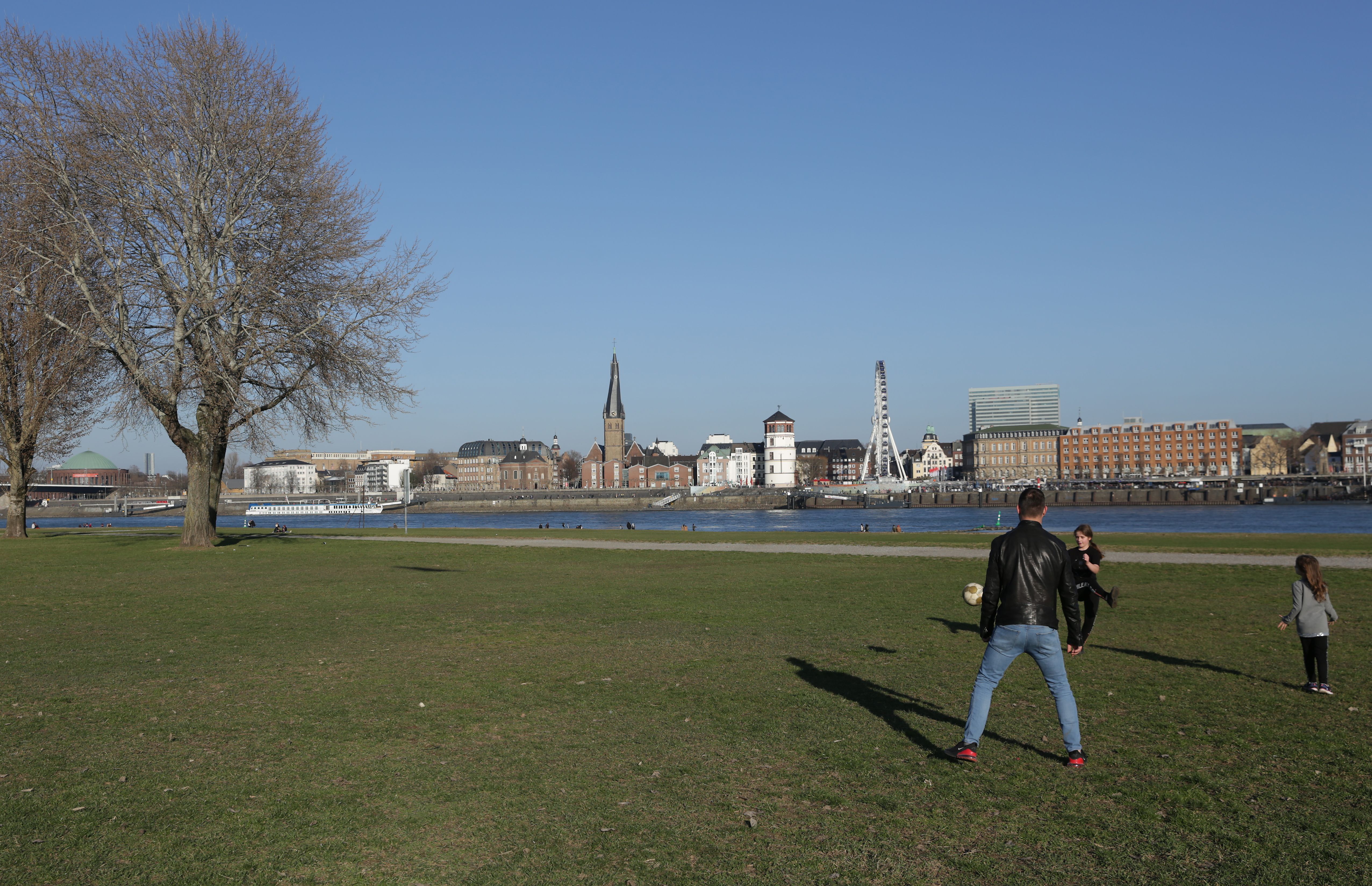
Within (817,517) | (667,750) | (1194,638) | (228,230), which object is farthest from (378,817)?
Result: (817,517)

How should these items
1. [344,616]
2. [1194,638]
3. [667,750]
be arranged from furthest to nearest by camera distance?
[344,616]
[1194,638]
[667,750]

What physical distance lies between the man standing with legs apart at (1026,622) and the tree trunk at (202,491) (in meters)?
27.9

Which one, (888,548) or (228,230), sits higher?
(228,230)

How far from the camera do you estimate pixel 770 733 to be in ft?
26.6

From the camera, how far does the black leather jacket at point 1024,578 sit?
23.8ft

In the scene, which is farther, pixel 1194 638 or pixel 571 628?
pixel 571 628

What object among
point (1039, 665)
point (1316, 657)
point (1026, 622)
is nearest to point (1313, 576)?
point (1316, 657)

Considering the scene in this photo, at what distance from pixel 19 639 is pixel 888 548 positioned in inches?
942

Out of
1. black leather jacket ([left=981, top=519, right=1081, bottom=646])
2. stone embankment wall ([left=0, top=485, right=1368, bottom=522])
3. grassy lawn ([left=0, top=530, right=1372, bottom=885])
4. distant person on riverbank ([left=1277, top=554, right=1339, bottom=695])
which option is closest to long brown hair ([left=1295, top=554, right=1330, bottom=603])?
distant person on riverbank ([left=1277, top=554, right=1339, bottom=695])

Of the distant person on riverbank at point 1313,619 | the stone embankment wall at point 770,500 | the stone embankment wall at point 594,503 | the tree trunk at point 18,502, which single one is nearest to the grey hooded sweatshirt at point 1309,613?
the distant person on riverbank at point 1313,619

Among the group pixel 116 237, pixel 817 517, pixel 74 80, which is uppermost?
pixel 74 80

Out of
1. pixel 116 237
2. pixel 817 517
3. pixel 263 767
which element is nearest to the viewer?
pixel 263 767

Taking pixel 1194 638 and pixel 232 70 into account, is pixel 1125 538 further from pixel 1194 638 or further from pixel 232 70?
pixel 232 70

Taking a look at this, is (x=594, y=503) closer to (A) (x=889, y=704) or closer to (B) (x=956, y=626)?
(B) (x=956, y=626)
